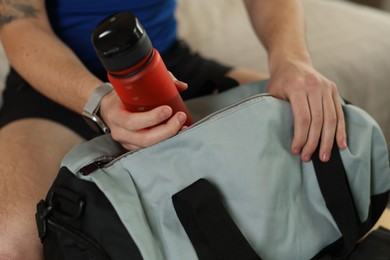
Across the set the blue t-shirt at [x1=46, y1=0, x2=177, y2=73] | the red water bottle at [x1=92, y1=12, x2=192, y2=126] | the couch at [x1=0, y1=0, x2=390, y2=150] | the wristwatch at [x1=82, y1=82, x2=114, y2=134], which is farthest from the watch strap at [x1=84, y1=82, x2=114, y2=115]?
the couch at [x1=0, y1=0, x2=390, y2=150]

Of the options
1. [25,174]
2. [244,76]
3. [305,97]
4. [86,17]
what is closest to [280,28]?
[244,76]

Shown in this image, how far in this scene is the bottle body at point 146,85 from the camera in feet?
1.51

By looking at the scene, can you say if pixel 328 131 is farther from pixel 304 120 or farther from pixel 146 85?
pixel 146 85

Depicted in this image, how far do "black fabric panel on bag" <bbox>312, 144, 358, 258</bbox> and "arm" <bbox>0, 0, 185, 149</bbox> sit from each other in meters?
0.21

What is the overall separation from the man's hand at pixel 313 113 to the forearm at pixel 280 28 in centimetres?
8

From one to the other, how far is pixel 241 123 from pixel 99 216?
0.66 feet

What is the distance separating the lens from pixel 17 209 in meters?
0.61

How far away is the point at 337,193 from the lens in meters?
0.60

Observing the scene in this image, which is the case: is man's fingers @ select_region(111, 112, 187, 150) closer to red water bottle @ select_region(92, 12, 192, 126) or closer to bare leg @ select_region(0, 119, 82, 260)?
red water bottle @ select_region(92, 12, 192, 126)

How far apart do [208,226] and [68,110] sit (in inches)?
15.0

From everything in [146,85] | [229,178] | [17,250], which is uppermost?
[146,85]

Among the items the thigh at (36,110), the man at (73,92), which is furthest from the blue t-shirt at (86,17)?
the thigh at (36,110)

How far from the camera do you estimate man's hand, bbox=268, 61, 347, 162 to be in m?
0.59

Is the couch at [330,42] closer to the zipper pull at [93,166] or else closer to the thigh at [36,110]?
the thigh at [36,110]
